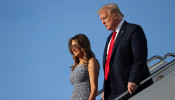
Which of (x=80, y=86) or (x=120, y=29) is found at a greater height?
(x=120, y=29)

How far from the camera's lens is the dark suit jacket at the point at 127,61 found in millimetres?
2934

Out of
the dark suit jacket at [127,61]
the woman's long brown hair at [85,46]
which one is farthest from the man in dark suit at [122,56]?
the woman's long brown hair at [85,46]

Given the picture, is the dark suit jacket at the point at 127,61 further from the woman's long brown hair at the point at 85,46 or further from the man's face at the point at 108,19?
the woman's long brown hair at the point at 85,46

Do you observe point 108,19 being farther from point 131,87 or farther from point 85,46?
point 131,87

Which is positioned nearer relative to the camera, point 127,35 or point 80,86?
point 127,35

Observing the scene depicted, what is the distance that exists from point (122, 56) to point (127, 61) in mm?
77

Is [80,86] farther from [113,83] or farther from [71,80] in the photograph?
[113,83]

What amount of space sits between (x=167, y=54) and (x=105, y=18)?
12.0 ft

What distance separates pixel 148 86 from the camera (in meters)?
3.17

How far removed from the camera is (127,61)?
303 centimetres

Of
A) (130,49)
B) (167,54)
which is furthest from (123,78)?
(167,54)

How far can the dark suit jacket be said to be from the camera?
9.62 ft

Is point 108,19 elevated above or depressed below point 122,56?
above

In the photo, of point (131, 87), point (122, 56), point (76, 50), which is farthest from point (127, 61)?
point (76, 50)
